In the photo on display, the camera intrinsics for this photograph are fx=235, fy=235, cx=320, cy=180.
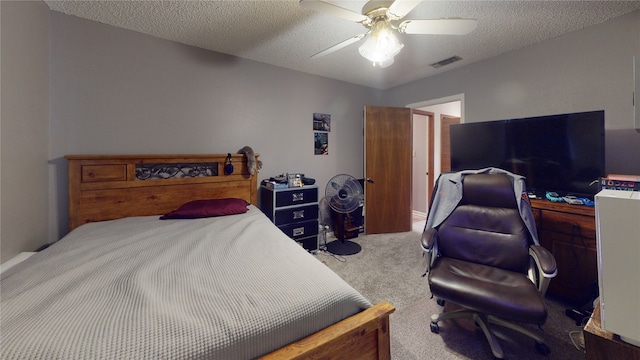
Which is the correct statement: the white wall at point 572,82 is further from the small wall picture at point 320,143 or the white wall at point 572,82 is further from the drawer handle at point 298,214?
the drawer handle at point 298,214

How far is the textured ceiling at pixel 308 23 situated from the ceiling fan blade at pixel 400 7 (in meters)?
0.46

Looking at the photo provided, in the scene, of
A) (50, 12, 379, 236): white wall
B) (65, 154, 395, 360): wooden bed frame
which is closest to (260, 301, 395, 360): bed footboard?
(65, 154, 395, 360): wooden bed frame

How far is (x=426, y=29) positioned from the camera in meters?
1.59

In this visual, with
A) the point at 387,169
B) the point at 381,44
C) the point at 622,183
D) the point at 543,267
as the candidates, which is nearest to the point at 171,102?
the point at 381,44

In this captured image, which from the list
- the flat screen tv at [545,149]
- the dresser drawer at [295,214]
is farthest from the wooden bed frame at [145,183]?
the flat screen tv at [545,149]

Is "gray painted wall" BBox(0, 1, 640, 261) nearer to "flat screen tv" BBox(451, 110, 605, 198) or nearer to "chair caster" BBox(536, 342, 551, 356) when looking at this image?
"flat screen tv" BBox(451, 110, 605, 198)

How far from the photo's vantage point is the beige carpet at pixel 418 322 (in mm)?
1462

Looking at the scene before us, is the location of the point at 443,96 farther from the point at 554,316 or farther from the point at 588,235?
the point at 554,316

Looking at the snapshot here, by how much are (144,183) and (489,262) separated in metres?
2.96

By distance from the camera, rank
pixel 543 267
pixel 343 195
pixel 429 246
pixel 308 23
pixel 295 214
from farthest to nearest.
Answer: pixel 343 195, pixel 295 214, pixel 308 23, pixel 429 246, pixel 543 267

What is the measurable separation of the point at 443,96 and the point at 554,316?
267 cm

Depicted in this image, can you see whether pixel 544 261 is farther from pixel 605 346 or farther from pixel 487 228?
pixel 605 346

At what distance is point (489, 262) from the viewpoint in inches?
66.9

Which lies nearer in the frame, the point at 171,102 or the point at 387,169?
the point at 171,102
